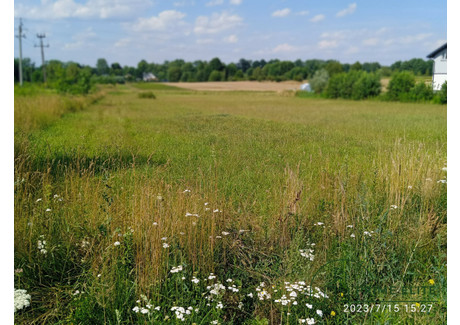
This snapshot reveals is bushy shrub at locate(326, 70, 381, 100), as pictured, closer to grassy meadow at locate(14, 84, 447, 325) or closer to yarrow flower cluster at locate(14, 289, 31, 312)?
grassy meadow at locate(14, 84, 447, 325)

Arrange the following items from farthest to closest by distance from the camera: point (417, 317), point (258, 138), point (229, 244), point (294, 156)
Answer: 1. point (258, 138)
2. point (294, 156)
3. point (229, 244)
4. point (417, 317)

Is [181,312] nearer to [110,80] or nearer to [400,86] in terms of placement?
[400,86]

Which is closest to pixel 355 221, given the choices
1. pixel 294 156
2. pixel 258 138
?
pixel 294 156

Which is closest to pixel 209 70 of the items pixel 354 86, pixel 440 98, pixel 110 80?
pixel 110 80

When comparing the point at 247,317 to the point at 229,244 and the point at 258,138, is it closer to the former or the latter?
the point at 229,244

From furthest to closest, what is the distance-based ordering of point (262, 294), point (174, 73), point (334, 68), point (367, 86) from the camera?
point (174, 73)
point (334, 68)
point (367, 86)
point (262, 294)

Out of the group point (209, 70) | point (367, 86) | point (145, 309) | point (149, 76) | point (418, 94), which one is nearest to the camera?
point (145, 309)

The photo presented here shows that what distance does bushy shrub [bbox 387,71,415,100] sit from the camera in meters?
36.3

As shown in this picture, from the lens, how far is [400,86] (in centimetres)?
3800

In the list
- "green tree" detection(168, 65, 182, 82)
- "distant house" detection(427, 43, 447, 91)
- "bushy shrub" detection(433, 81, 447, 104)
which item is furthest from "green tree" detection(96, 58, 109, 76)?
"distant house" detection(427, 43, 447, 91)

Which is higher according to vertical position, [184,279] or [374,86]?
[374,86]

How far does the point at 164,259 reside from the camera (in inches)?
168
